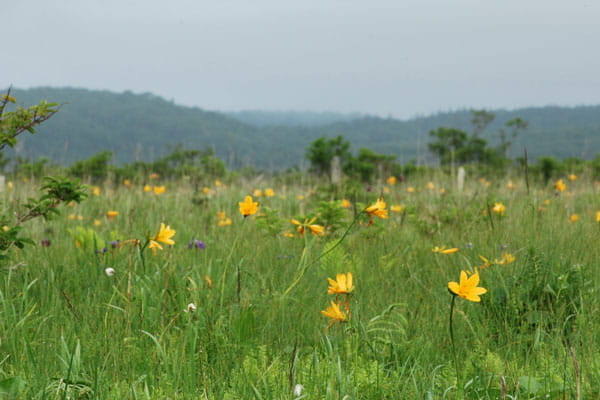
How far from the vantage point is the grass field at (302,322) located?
1628 mm

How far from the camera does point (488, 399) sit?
1.54 metres

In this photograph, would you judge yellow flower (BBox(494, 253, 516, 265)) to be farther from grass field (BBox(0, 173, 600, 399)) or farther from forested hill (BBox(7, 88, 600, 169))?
forested hill (BBox(7, 88, 600, 169))

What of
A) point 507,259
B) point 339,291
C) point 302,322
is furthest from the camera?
point 507,259

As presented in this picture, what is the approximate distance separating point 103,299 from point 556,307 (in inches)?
85.6

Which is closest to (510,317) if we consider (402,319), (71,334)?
(402,319)

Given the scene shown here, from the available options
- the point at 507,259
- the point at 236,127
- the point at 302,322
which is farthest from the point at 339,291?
the point at 236,127

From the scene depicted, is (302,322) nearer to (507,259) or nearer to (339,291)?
(339,291)

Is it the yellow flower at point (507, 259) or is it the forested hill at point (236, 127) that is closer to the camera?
the yellow flower at point (507, 259)

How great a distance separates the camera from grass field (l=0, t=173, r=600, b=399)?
1628mm

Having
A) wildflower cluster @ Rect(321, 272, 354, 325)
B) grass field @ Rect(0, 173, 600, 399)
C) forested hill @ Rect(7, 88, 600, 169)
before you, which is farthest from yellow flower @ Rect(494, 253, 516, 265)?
forested hill @ Rect(7, 88, 600, 169)

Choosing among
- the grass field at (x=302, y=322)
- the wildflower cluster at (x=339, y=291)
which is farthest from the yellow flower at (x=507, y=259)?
the wildflower cluster at (x=339, y=291)

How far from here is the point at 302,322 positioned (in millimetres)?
2162

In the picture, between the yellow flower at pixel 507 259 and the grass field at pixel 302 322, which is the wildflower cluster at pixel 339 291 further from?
the yellow flower at pixel 507 259

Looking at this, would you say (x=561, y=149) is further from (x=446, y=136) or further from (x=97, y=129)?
(x=97, y=129)
